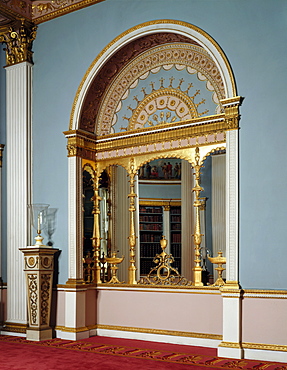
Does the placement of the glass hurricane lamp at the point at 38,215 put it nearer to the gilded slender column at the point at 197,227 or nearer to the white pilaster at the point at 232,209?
the gilded slender column at the point at 197,227

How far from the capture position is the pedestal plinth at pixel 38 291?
753 centimetres

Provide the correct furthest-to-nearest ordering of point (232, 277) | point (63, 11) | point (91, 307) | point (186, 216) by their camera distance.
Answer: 1. point (63, 11)
2. point (91, 307)
3. point (186, 216)
4. point (232, 277)

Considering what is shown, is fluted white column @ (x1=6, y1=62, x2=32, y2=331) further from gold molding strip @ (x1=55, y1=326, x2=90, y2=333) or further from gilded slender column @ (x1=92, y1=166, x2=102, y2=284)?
gilded slender column @ (x1=92, y1=166, x2=102, y2=284)

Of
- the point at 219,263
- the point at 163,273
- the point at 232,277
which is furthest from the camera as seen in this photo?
the point at 163,273

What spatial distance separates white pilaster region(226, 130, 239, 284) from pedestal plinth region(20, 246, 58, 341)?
270 cm

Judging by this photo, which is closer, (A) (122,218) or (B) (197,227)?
(B) (197,227)

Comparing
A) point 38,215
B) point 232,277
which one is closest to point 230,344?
point 232,277

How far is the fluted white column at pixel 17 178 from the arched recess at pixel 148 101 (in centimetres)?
83

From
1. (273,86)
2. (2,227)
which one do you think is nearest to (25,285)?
(2,227)

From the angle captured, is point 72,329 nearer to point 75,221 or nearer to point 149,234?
point 75,221

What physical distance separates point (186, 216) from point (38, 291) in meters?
2.34

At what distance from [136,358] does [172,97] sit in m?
3.59

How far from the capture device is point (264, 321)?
609 centimetres

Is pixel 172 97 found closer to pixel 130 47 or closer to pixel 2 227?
pixel 130 47
